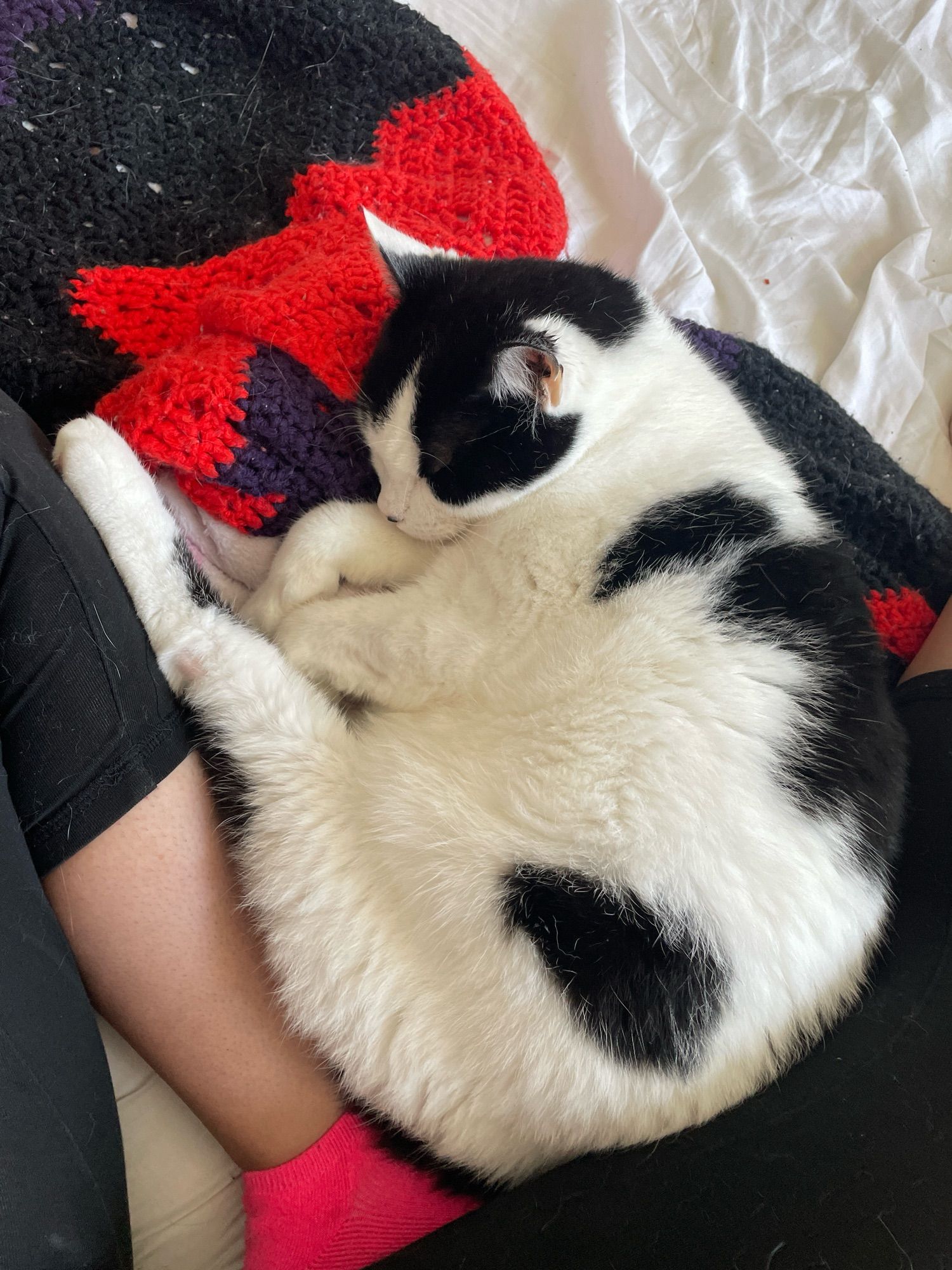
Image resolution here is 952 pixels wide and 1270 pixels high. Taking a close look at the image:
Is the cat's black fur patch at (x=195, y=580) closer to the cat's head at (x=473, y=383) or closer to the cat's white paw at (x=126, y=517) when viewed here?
the cat's white paw at (x=126, y=517)

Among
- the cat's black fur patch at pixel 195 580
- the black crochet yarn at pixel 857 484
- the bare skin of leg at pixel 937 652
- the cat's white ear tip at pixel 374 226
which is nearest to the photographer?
the cat's black fur patch at pixel 195 580

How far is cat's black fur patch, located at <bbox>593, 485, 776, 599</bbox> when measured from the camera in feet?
2.93

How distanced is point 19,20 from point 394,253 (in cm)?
68

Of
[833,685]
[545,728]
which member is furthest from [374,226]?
[833,685]

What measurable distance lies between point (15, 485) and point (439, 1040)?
720mm

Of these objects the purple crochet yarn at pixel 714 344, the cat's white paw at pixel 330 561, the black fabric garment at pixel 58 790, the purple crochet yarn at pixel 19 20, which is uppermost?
the purple crochet yarn at pixel 714 344

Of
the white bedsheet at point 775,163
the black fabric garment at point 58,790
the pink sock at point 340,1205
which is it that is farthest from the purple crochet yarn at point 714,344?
the pink sock at point 340,1205

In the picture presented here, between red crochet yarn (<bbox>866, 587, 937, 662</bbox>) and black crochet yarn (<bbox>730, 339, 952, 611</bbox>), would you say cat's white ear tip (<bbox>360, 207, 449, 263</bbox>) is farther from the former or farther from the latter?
red crochet yarn (<bbox>866, 587, 937, 662</bbox>)

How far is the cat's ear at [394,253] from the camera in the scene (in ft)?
3.28

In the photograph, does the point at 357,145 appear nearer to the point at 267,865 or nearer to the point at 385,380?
the point at 385,380

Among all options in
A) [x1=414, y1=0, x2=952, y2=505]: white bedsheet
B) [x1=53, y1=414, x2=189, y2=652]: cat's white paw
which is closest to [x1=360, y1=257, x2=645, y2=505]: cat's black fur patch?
[x1=53, y1=414, x2=189, y2=652]: cat's white paw

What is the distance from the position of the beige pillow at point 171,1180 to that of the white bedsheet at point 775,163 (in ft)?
4.74

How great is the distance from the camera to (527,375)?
892mm

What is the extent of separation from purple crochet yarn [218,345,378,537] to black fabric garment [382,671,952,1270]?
33.5 inches
